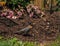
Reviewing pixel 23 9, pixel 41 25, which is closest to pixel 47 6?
pixel 23 9

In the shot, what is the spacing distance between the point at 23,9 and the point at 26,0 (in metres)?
0.50

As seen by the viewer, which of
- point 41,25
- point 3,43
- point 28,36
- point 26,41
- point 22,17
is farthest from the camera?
point 22,17

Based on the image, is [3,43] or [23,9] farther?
[23,9]

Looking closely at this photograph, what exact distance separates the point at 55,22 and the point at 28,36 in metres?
1.31

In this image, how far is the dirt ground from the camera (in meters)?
7.84

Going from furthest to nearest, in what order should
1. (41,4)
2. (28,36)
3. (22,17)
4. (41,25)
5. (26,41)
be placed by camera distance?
(41,4), (22,17), (41,25), (28,36), (26,41)

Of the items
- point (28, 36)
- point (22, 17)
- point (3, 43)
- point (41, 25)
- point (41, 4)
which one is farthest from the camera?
point (41, 4)

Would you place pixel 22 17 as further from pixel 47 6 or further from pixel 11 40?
pixel 11 40

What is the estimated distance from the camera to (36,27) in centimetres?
843

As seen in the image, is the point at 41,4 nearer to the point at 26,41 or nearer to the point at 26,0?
the point at 26,0

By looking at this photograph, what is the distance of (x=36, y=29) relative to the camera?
834cm

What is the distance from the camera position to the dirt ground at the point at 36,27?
7.84 m

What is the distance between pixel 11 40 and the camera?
696 centimetres

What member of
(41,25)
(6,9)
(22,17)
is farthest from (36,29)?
(6,9)
